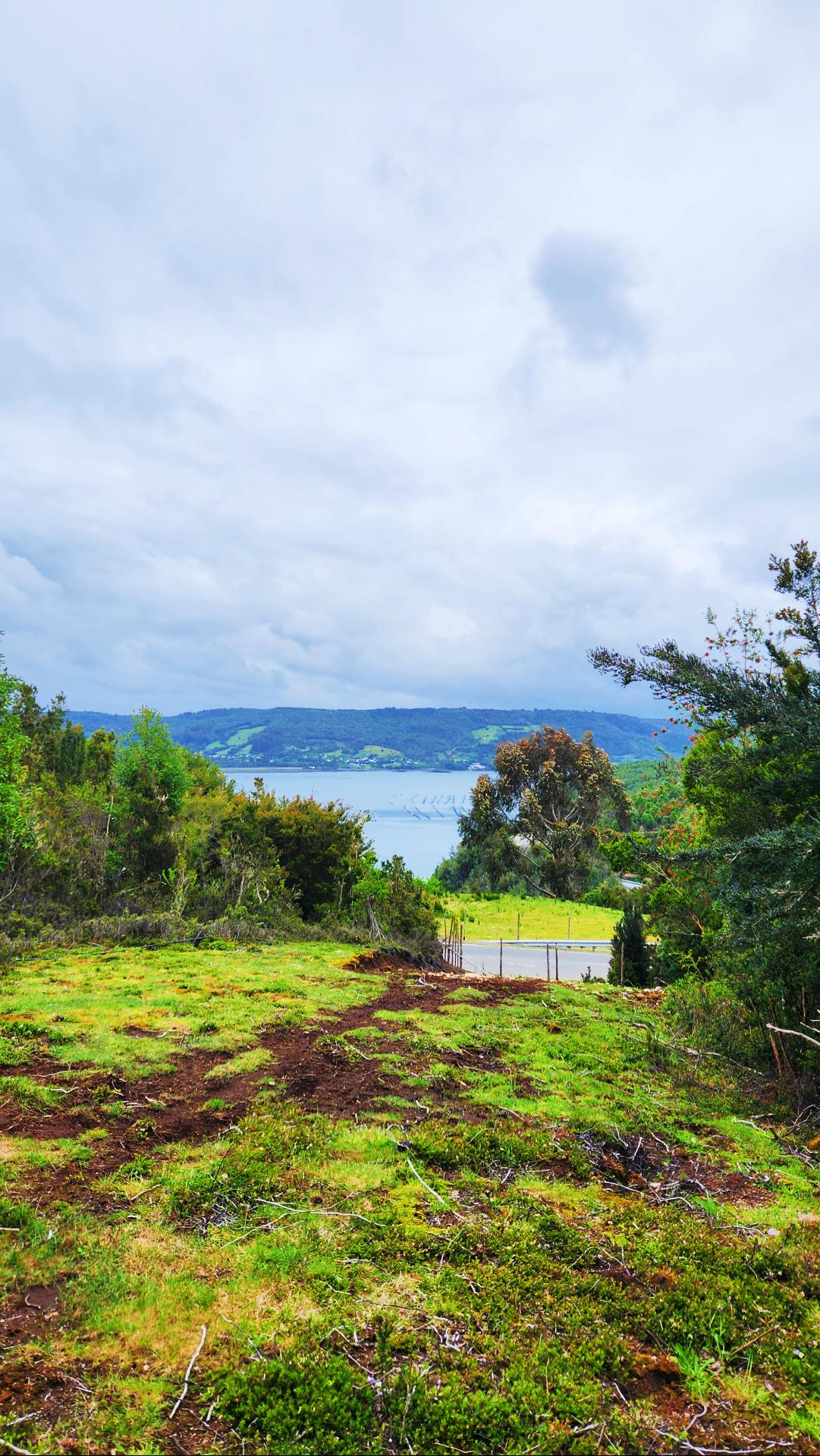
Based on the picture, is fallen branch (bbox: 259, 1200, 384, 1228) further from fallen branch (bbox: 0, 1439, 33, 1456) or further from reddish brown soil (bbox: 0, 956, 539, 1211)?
fallen branch (bbox: 0, 1439, 33, 1456)

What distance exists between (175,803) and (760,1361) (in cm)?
2415

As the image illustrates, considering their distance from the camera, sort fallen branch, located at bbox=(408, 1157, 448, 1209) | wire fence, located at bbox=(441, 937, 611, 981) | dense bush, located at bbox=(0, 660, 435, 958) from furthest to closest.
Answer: wire fence, located at bbox=(441, 937, 611, 981)
dense bush, located at bbox=(0, 660, 435, 958)
fallen branch, located at bbox=(408, 1157, 448, 1209)

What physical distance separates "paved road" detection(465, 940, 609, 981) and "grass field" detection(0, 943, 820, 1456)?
1431cm

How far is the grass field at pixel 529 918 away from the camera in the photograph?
105 ft

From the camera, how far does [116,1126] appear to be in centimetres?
602

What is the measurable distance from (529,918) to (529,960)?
1042 cm

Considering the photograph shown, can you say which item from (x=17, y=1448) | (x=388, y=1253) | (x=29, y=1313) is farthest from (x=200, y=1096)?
(x=17, y=1448)

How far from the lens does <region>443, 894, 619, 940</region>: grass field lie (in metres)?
32.0

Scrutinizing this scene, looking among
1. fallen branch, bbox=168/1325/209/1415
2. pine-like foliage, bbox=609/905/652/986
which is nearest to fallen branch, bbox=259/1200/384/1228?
fallen branch, bbox=168/1325/209/1415

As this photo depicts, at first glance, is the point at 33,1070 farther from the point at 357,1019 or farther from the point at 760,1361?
the point at 760,1361

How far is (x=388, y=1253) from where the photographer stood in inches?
170

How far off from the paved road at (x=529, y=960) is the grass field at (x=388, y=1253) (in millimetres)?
14307

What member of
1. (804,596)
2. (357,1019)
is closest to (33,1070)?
(357,1019)

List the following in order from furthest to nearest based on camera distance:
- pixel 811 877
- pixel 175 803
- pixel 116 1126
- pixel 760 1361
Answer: pixel 175 803 < pixel 811 877 < pixel 116 1126 < pixel 760 1361
